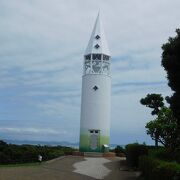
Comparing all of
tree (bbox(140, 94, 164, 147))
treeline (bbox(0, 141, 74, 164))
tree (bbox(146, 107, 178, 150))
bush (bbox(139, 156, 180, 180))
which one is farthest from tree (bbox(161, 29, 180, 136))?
treeline (bbox(0, 141, 74, 164))

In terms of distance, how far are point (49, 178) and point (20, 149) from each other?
18.1 metres

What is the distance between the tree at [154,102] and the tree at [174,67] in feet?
43.9

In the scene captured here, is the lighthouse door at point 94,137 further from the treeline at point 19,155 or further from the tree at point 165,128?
the tree at point 165,128

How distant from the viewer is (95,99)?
47219mm

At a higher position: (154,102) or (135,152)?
(154,102)

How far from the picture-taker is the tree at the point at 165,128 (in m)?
27.2

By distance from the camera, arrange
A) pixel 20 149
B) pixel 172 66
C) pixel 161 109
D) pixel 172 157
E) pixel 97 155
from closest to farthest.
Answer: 1. pixel 172 66
2. pixel 172 157
3. pixel 161 109
4. pixel 20 149
5. pixel 97 155

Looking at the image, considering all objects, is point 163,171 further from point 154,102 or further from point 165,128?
point 154,102

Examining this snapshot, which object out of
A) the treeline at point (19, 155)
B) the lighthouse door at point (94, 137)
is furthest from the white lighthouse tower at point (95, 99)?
the treeline at point (19, 155)

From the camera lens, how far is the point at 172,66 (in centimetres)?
1784

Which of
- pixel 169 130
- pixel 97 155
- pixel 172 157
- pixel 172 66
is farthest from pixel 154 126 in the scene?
pixel 97 155

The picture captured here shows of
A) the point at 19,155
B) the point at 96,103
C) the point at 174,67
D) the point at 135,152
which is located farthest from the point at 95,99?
the point at 174,67

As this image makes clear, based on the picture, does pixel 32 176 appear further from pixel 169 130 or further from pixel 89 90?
pixel 89 90

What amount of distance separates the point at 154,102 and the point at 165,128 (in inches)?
189
